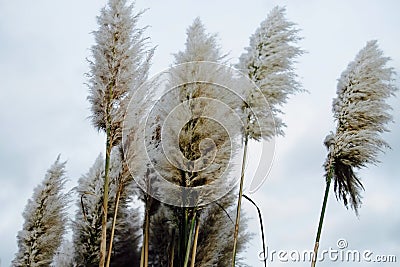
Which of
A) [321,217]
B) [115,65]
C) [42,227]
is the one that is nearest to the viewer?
[115,65]

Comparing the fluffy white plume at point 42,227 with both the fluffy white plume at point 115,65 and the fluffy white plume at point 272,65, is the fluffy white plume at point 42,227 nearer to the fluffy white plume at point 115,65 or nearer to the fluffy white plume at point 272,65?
the fluffy white plume at point 115,65

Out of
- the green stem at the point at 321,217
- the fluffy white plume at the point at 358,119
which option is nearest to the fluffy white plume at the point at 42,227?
the green stem at the point at 321,217

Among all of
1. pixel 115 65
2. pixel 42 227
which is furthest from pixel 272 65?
pixel 42 227

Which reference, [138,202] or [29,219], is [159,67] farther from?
[29,219]

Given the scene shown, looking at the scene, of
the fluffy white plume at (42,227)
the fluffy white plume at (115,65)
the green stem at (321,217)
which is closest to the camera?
the fluffy white plume at (115,65)

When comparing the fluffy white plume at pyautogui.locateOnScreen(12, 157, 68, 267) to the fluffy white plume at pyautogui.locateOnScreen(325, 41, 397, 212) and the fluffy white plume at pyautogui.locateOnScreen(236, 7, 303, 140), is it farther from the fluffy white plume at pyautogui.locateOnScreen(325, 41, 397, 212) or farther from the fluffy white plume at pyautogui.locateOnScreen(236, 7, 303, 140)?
the fluffy white plume at pyautogui.locateOnScreen(325, 41, 397, 212)

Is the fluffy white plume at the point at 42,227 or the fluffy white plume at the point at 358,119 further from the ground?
the fluffy white plume at the point at 358,119

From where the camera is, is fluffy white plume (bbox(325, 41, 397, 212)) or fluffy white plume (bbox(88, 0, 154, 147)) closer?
fluffy white plume (bbox(88, 0, 154, 147))

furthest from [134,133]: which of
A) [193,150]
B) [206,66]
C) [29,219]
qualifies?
[29,219]

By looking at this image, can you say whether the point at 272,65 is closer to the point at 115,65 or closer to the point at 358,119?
the point at 358,119

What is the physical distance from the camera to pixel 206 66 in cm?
304

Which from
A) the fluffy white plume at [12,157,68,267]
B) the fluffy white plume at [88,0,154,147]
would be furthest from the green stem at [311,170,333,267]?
the fluffy white plume at [12,157,68,267]

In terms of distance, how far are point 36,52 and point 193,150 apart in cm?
126

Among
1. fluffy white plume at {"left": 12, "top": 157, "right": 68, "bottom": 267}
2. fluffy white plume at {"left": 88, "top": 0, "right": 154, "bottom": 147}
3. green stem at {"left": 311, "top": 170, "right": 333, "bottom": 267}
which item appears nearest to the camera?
fluffy white plume at {"left": 88, "top": 0, "right": 154, "bottom": 147}
